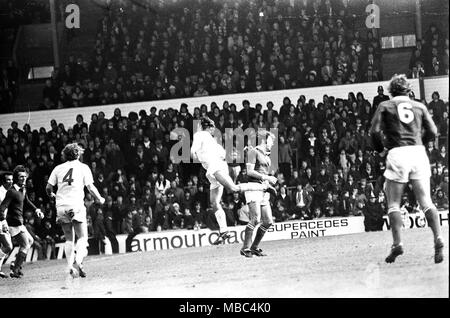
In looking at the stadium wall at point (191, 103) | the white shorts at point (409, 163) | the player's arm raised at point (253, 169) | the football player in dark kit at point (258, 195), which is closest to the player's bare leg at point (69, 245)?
the football player in dark kit at point (258, 195)

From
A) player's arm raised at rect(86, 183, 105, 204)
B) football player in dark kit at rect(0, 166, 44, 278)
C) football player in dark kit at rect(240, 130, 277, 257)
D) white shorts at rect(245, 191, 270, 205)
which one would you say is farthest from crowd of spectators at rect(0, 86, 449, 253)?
player's arm raised at rect(86, 183, 105, 204)

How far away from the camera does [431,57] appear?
57.4 ft

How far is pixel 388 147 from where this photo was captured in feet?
29.0

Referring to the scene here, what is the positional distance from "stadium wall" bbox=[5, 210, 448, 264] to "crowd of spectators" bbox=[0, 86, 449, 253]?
5.9 inches

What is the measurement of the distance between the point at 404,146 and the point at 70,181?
16.0 ft

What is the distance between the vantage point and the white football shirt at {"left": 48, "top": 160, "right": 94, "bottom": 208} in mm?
11227

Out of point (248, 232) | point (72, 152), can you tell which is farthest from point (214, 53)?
point (72, 152)

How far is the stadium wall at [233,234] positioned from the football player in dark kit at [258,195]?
459 cm

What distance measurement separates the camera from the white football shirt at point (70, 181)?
11.2m

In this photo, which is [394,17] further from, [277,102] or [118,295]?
[118,295]

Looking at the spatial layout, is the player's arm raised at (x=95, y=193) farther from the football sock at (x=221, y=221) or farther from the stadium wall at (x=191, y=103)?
the stadium wall at (x=191, y=103)

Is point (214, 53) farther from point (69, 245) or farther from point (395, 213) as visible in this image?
point (395, 213)

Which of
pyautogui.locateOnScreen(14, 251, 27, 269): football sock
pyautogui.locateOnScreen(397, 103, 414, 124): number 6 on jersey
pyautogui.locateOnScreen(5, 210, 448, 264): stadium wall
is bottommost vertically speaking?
pyautogui.locateOnScreen(5, 210, 448, 264): stadium wall

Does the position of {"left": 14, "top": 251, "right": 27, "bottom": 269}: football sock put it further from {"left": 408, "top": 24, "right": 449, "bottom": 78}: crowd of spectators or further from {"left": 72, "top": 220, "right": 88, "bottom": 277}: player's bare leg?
{"left": 408, "top": 24, "right": 449, "bottom": 78}: crowd of spectators
